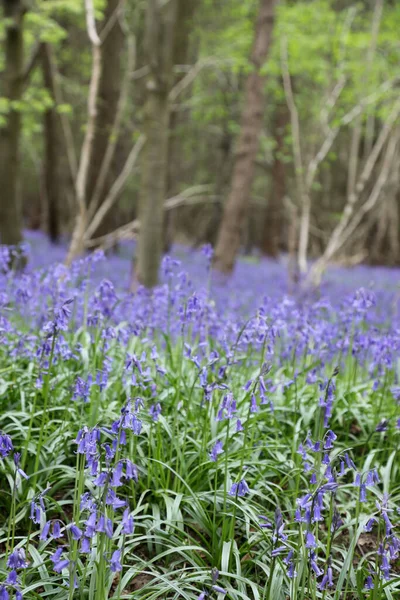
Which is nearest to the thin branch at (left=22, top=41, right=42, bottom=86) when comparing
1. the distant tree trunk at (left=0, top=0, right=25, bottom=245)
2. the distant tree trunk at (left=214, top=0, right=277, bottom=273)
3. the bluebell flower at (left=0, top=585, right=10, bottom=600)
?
the distant tree trunk at (left=0, top=0, right=25, bottom=245)

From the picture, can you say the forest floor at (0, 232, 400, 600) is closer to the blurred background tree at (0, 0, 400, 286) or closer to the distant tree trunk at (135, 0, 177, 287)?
the distant tree trunk at (135, 0, 177, 287)

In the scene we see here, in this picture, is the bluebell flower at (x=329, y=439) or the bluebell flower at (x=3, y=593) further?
the bluebell flower at (x=329, y=439)

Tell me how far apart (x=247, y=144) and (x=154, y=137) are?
426 centimetres

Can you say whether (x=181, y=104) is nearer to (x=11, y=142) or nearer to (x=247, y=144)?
(x=247, y=144)

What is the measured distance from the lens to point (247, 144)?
1241 cm

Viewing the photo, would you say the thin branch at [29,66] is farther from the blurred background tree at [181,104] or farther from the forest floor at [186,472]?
the forest floor at [186,472]

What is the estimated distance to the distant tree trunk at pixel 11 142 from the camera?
10359 mm

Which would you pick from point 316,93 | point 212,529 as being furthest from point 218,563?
point 316,93

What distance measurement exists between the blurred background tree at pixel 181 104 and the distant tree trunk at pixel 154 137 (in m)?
0.02

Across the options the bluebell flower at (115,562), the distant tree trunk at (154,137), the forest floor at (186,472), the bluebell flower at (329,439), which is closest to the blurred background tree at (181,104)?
the distant tree trunk at (154,137)

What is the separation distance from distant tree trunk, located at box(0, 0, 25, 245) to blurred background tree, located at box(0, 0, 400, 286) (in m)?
0.02

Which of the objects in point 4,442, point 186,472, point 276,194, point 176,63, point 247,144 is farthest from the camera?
point 276,194

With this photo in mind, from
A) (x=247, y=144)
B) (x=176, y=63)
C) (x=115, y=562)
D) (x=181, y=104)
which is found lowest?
(x=115, y=562)

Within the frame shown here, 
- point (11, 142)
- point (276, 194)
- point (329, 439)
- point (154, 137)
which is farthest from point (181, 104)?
point (329, 439)
